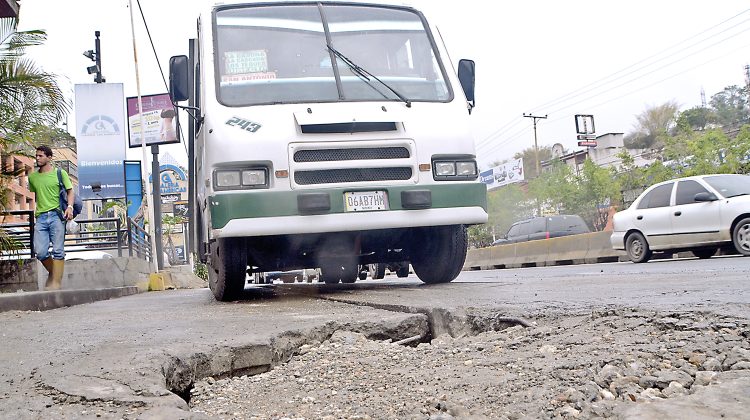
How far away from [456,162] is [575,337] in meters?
3.20

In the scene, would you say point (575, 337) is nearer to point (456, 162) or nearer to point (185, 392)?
point (185, 392)

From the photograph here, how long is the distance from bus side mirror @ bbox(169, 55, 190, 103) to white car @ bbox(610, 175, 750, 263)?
770 cm

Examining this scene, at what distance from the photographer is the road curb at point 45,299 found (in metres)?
6.27

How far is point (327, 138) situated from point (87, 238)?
1014cm

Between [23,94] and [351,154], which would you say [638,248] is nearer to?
[351,154]

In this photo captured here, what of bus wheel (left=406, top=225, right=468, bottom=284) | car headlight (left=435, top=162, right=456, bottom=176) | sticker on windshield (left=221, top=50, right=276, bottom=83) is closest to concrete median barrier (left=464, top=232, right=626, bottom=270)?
bus wheel (left=406, top=225, right=468, bottom=284)

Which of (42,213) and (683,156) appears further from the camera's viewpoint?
(683,156)

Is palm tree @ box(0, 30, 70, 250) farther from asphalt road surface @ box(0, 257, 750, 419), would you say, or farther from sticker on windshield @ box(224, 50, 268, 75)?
asphalt road surface @ box(0, 257, 750, 419)

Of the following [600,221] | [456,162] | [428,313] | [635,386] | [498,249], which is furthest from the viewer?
[600,221]

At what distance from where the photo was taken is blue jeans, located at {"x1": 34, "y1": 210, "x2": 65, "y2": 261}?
748cm

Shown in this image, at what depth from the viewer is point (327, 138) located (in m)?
5.32

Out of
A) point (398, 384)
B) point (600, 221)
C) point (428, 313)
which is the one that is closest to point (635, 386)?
point (398, 384)

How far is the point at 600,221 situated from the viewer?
126 feet

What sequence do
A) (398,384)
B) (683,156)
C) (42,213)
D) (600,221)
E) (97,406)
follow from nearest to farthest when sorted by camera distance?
(97,406)
(398,384)
(42,213)
(683,156)
(600,221)
